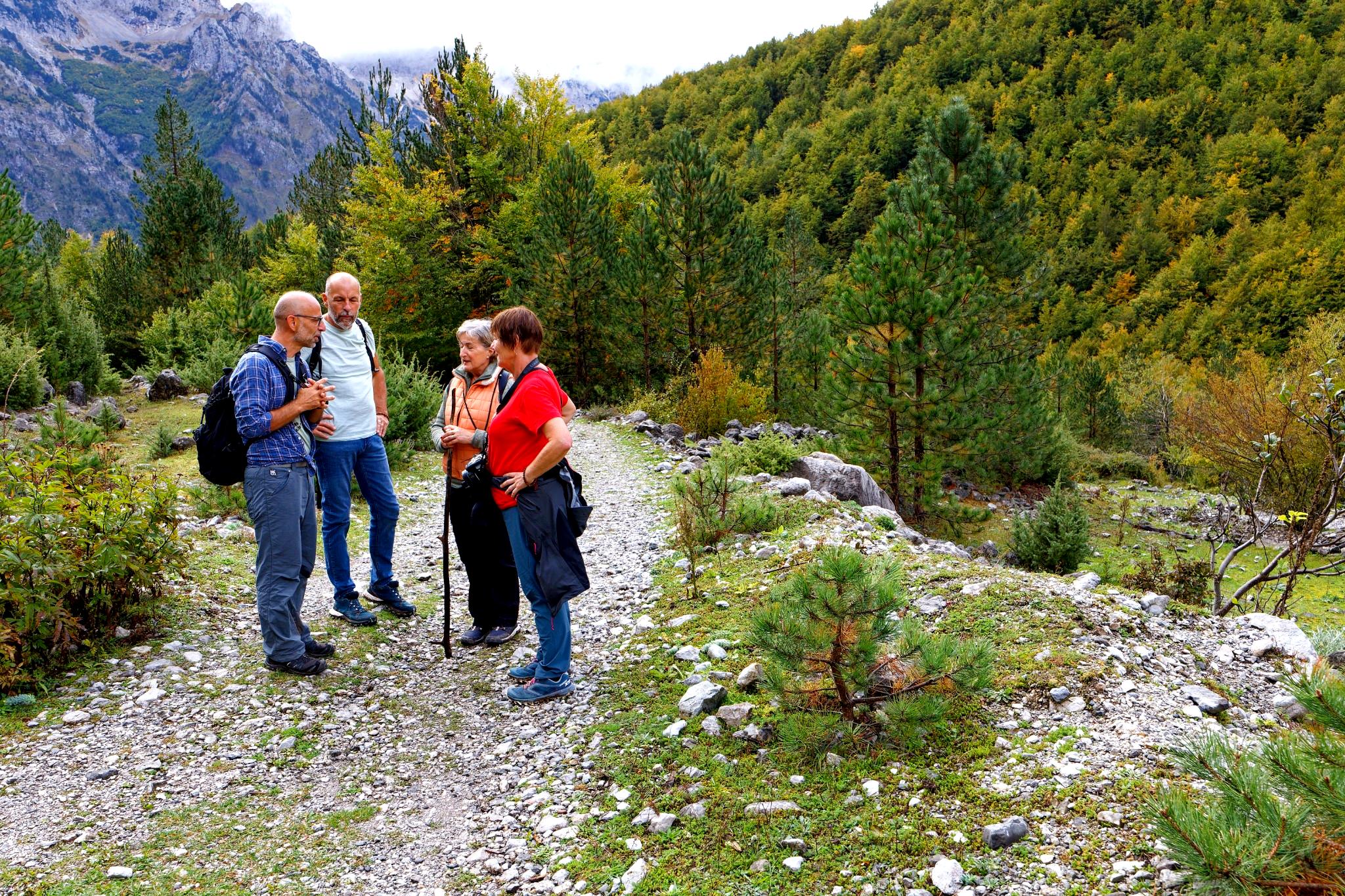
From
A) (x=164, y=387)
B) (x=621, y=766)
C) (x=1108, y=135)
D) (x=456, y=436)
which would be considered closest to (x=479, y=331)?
(x=456, y=436)

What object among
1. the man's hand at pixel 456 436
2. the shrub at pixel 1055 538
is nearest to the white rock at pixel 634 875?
the man's hand at pixel 456 436

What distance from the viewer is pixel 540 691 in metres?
4.29

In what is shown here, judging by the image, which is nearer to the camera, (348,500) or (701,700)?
(701,700)

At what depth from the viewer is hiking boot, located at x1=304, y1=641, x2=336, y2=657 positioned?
4699 mm

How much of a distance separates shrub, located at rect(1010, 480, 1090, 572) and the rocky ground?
660 cm

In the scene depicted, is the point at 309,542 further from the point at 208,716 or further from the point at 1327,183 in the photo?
the point at 1327,183

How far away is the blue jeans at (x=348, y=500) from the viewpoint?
5.05m

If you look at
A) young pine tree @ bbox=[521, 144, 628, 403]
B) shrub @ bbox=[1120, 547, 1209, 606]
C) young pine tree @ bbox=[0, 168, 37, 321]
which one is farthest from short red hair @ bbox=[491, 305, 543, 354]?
young pine tree @ bbox=[0, 168, 37, 321]

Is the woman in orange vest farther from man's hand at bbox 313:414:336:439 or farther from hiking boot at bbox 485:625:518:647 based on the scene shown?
man's hand at bbox 313:414:336:439

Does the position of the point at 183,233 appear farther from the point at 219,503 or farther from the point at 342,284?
the point at 342,284

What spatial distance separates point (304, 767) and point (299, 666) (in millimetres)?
985

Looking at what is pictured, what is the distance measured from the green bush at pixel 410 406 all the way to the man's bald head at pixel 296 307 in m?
7.20

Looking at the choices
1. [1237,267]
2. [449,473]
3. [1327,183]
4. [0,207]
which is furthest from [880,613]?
[1327,183]

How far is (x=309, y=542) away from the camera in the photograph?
179 inches
